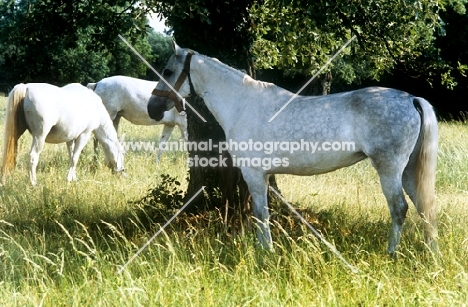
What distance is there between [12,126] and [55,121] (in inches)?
36.0

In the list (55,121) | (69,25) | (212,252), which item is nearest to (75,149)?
(55,121)

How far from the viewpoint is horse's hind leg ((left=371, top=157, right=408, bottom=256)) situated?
16.6 ft

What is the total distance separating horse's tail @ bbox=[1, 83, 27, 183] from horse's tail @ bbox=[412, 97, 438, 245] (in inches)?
231

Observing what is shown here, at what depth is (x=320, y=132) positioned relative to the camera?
5.21 m

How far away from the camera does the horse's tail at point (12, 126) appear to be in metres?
8.13

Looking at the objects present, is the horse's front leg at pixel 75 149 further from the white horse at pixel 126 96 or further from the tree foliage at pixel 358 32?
the tree foliage at pixel 358 32

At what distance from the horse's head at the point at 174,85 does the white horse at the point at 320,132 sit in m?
0.01

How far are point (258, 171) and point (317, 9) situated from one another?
1.90m

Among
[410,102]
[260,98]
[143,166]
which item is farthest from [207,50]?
[143,166]

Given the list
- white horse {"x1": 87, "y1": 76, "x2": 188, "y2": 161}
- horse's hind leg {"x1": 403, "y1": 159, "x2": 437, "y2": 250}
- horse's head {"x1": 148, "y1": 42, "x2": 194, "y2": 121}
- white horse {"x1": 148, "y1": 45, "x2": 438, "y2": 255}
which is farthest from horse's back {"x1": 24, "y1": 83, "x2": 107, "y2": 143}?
horse's hind leg {"x1": 403, "y1": 159, "x2": 437, "y2": 250}

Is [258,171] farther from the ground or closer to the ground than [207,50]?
closer to the ground

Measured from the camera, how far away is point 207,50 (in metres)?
6.51

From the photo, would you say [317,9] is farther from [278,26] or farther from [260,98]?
[278,26]

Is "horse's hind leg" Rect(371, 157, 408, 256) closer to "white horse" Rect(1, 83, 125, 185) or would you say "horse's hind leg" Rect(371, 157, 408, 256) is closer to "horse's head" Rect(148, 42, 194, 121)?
"horse's head" Rect(148, 42, 194, 121)
